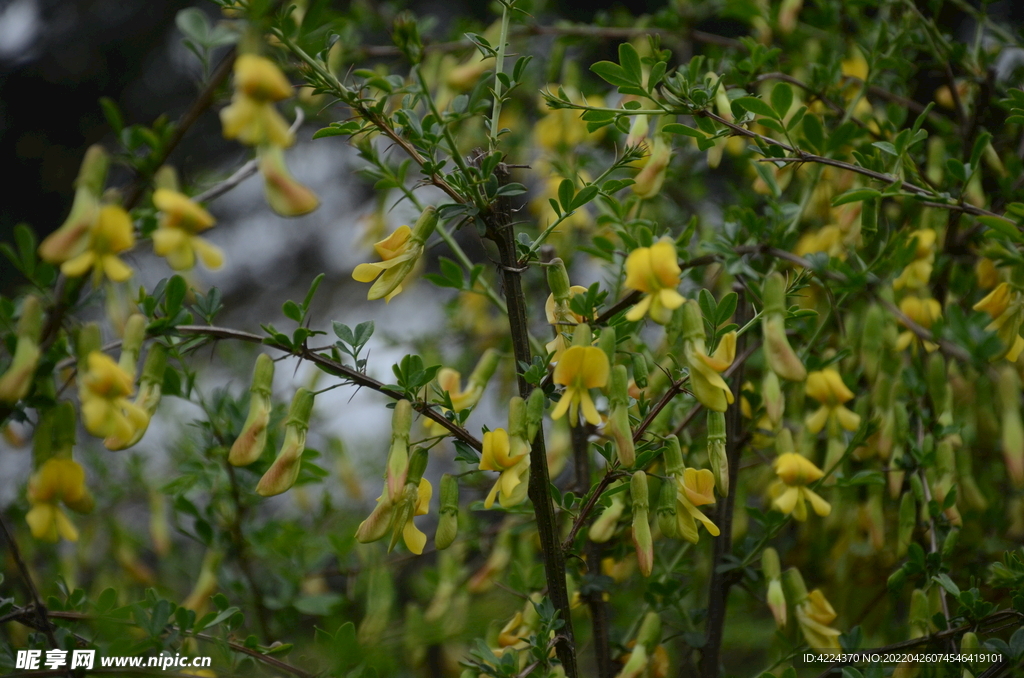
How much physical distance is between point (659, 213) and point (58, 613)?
3.53 feet

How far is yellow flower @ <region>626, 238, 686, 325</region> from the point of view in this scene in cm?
58

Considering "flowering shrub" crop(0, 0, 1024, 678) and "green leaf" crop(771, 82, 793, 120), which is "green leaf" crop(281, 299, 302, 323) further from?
"green leaf" crop(771, 82, 793, 120)

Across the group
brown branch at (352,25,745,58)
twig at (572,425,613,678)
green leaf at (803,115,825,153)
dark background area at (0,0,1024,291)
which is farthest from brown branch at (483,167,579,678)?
dark background area at (0,0,1024,291)

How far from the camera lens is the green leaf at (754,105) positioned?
0.71 m

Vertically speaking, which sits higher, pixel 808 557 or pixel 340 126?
pixel 340 126

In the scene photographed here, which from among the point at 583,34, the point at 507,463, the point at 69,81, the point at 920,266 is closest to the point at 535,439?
the point at 507,463

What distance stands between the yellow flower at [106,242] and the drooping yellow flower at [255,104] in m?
0.12

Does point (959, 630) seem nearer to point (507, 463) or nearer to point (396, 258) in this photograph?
point (507, 463)

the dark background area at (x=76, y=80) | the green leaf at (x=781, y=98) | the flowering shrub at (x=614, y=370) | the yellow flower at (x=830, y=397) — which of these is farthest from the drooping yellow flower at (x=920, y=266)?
the dark background area at (x=76, y=80)

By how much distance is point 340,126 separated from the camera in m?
0.65

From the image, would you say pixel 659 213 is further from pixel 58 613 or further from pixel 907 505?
pixel 58 613

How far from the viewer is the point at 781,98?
2.41 feet

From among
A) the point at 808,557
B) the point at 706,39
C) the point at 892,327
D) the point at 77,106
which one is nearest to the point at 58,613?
the point at 892,327

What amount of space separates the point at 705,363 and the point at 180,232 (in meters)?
0.40
